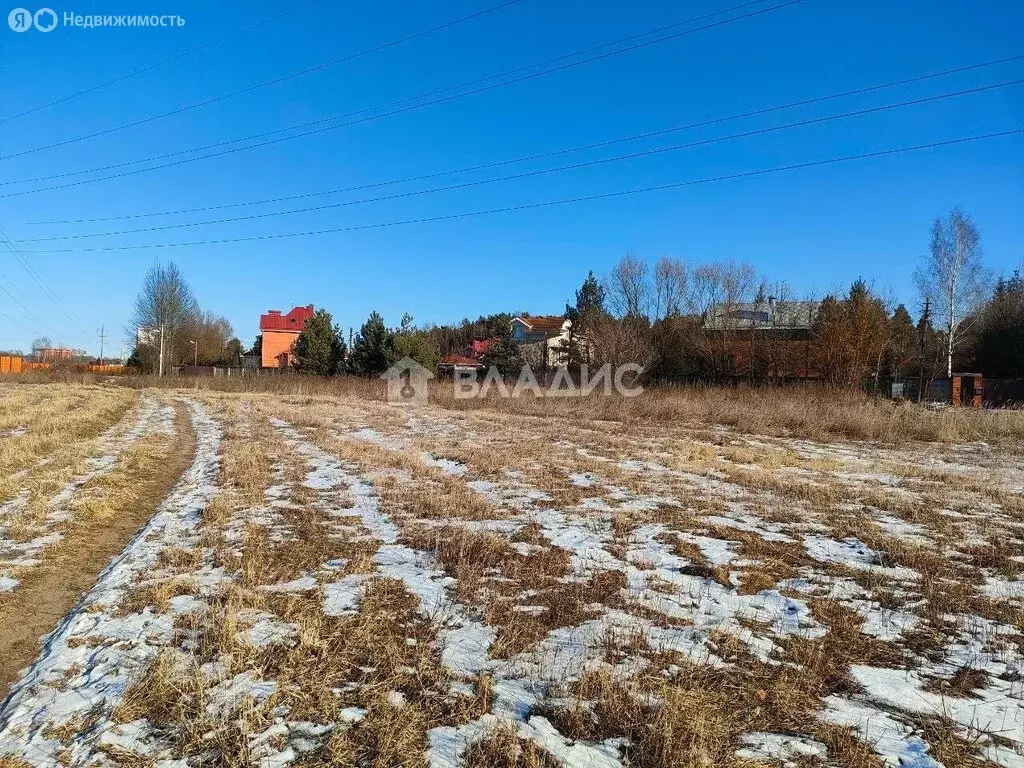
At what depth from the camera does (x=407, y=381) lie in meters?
34.7

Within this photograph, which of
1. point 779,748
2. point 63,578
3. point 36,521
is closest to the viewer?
point 779,748

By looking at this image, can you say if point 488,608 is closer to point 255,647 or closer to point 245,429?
point 255,647

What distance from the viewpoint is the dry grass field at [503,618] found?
2.60m

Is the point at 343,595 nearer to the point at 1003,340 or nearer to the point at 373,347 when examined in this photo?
the point at 373,347

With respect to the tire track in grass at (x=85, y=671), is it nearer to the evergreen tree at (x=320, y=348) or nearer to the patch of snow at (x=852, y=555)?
the patch of snow at (x=852, y=555)

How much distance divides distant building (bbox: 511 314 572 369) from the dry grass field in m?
42.8

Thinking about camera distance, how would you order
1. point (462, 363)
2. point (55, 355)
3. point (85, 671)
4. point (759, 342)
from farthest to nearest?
1. point (55, 355)
2. point (462, 363)
3. point (759, 342)
4. point (85, 671)

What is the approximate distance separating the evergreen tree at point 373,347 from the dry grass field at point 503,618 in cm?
3005

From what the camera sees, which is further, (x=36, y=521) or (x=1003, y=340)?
(x=1003, y=340)

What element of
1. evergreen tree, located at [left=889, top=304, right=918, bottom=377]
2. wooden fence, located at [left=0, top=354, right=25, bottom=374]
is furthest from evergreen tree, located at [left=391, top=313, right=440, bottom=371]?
wooden fence, located at [left=0, top=354, right=25, bottom=374]

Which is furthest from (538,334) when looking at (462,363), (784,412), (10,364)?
(10,364)

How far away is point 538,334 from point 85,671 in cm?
5707

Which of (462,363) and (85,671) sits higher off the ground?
(462,363)

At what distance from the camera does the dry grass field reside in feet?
8.54
